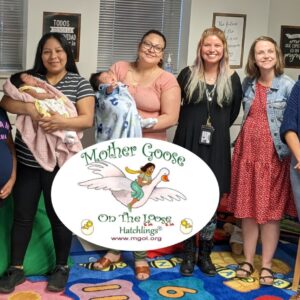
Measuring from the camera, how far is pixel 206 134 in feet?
8.55

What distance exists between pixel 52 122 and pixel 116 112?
0.35 meters

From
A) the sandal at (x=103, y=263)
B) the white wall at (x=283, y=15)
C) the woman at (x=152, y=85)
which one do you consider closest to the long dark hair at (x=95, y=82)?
the woman at (x=152, y=85)

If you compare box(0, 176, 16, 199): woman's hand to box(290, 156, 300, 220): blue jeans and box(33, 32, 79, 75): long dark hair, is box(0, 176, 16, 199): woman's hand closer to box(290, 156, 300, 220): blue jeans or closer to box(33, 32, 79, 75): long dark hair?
box(33, 32, 79, 75): long dark hair

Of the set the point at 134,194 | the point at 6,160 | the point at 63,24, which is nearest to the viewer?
the point at 6,160

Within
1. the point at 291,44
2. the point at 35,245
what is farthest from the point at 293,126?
the point at 291,44

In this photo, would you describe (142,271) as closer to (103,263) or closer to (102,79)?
(103,263)

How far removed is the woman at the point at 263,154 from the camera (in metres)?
2.54

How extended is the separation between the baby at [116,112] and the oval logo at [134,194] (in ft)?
0.55

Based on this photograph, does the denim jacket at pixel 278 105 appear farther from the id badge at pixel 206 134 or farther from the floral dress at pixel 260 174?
the id badge at pixel 206 134

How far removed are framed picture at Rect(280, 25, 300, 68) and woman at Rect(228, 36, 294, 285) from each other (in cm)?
126

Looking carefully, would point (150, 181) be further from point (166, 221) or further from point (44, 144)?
point (44, 144)

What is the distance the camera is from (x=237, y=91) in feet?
8.66

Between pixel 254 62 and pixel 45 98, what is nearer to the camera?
pixel 45 98

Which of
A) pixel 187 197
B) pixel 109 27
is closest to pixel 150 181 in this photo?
pixel 187 197
